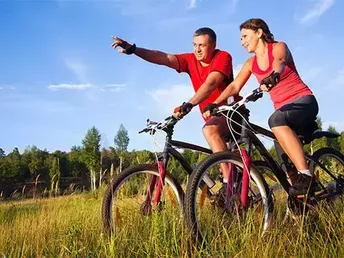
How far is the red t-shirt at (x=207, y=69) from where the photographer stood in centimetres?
494

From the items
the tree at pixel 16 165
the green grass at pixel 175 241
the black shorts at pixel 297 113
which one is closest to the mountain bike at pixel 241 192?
the green grass at pixel 175 241

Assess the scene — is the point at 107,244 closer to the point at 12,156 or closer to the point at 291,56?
the point at 291,56

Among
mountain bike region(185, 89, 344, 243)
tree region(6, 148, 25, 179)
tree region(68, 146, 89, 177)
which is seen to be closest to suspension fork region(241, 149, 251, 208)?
mountain bike region(185, 89, 344, 243)

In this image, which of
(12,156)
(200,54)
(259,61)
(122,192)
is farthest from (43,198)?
(12,156)

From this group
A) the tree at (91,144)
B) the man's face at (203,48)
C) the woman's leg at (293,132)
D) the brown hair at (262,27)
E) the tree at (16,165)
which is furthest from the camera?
the tree at (16,165)

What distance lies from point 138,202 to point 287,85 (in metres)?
1.88

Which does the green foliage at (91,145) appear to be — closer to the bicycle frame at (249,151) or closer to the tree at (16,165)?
the tree at (16,165)

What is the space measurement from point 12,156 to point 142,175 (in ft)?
293

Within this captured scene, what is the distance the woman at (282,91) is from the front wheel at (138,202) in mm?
828

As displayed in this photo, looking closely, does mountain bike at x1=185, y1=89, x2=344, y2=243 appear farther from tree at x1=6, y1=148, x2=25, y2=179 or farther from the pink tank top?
tree at x1=6, y1=148, x2=25, y2=179

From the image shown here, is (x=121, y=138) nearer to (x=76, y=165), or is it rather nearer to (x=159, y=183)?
(x=76, y=165)

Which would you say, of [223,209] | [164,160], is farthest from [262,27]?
[223,209]

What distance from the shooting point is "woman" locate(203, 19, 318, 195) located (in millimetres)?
4266

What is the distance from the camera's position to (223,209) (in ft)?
13.8
